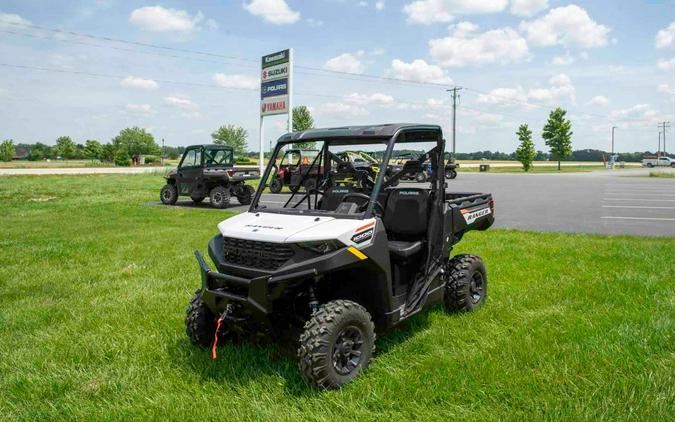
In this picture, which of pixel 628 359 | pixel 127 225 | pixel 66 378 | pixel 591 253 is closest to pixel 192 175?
pixel 127 225

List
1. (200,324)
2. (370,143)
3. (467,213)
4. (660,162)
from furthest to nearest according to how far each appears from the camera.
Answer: (660,162), (467,213), (370,143), (200,324)

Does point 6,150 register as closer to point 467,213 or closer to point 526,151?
point 526,151

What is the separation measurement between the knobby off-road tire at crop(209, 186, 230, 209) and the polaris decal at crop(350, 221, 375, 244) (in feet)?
44.7

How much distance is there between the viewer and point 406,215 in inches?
194

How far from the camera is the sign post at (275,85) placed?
2667 centimetres

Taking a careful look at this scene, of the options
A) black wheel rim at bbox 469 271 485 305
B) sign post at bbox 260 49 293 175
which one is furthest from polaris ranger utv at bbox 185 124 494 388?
sign post at bbox 260 49 293 175

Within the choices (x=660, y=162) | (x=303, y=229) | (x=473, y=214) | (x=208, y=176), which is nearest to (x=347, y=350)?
(x=303, y=229)

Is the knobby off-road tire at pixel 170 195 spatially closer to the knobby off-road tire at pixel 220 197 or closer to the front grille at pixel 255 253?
the knobby off-road tire at pixel 220 197

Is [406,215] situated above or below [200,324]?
above

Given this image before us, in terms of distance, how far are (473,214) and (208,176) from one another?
1307 centimetres

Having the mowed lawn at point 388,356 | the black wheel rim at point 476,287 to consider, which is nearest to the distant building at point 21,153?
the mowed lawn at point 388,356

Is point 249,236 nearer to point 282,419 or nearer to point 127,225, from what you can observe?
point 282,419

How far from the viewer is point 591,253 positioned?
26.8ft

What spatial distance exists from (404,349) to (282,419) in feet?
4.62
